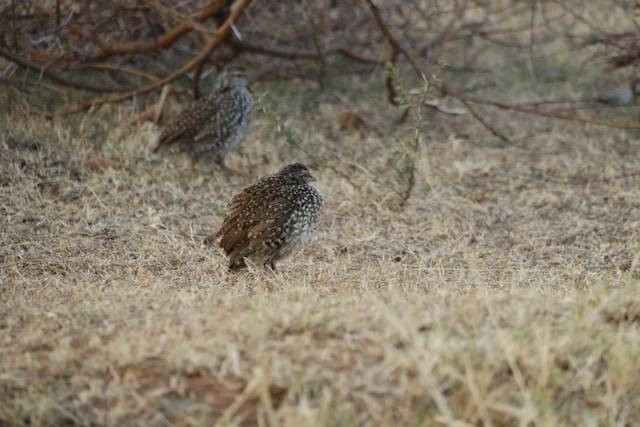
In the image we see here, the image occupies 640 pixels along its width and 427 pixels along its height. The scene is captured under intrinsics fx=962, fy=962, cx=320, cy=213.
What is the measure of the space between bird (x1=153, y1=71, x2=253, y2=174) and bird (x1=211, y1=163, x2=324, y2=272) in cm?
195

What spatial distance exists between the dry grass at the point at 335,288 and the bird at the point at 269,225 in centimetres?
15

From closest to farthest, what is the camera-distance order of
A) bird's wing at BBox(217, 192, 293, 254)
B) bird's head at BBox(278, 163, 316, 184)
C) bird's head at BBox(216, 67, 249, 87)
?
bird's wing at BBox(217, 192, 293, 254)
bird's head at BBox(278, 163, 316, 184)
bird's head at BBox(216, 67, 249, 87)

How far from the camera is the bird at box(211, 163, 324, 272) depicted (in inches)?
214

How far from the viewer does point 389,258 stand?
5.95 meters

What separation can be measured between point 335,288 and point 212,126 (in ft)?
9.45

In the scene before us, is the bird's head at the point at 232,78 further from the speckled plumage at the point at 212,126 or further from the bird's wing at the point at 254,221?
the bird's wing at the point at 254,221

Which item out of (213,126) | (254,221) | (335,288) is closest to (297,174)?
(254,221)

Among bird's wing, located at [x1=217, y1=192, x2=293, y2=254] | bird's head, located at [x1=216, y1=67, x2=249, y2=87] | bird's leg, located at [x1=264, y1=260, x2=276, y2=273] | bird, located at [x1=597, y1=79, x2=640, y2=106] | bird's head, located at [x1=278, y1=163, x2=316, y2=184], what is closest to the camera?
bird's wing, located at [x1=217, y1=192, x2=293, y2=254]

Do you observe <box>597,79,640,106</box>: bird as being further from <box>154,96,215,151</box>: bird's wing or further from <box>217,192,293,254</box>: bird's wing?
<box>217,192,293,254</box>: bird's wing

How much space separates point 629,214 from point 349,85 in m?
3.96

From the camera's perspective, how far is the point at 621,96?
9.41m

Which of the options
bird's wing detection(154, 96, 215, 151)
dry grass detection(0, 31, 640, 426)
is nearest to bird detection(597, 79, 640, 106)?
dry grass detection(0, 31, 640, 426)

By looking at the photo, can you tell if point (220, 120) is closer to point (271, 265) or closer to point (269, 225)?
point (271, 265)

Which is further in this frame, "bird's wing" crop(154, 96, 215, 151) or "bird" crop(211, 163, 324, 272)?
"bird's wing" crop(154, 96, 215, 151)
